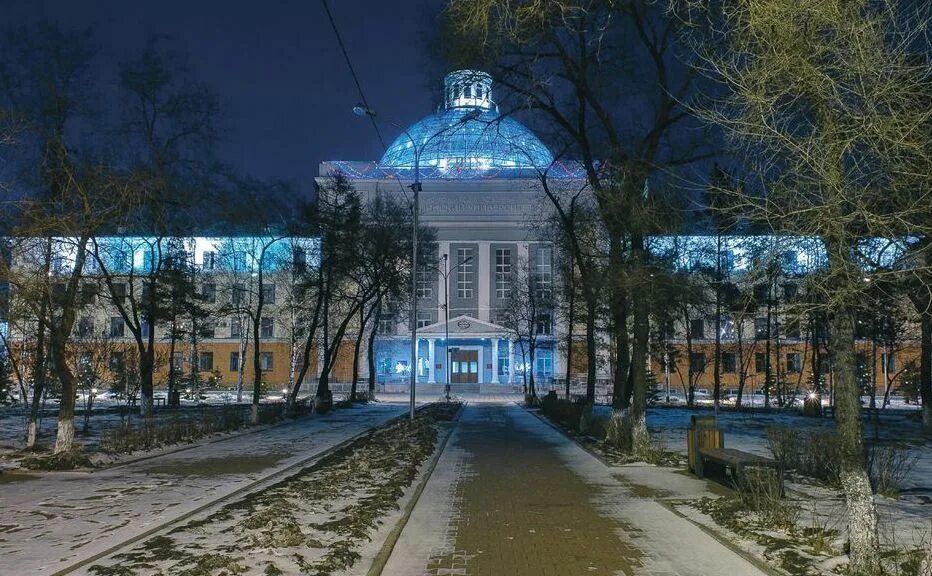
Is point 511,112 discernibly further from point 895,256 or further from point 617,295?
point 895,256

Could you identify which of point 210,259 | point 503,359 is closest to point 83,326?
point 210,259

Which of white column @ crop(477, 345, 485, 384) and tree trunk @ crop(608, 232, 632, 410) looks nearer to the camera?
tree trunk @ crop(608, 232, 632, 410)

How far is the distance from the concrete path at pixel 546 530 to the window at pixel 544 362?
6237 centimetres

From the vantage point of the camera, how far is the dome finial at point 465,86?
637 inches

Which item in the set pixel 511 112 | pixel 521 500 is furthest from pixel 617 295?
pixel 521 500

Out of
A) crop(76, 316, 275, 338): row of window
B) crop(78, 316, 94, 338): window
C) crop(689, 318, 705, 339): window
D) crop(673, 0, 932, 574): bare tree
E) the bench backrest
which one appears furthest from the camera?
crop(689, 318, 705, 339): window

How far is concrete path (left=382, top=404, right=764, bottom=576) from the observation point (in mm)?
7477

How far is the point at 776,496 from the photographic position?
970 centimetres

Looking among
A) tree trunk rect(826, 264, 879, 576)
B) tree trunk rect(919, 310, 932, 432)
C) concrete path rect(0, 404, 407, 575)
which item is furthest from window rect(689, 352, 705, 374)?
tree trunk rect(826, 264, 879, 576)

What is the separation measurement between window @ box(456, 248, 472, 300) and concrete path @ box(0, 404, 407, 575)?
6083 cm

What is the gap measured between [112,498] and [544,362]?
6922 centimetres

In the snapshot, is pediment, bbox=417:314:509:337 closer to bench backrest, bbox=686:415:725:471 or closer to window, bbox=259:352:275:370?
window, bbox=259:352:275:370

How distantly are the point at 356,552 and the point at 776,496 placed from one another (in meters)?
5.36

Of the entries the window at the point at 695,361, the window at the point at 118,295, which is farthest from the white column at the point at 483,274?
the window at the point at 118,295
